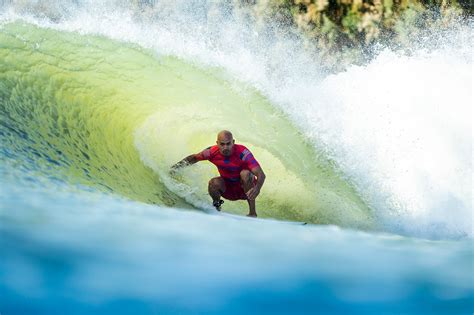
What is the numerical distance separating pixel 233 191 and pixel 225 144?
0.50 metres

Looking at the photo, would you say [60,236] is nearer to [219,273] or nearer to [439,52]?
[219,273]

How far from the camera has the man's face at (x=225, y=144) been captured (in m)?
5.22

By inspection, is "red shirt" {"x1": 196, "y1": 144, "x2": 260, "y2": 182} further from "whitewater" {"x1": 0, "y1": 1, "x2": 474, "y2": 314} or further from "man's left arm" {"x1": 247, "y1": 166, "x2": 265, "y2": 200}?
"whitewater" {"x1": 0, "y1": 1, "x2": 474, "y2": 314}

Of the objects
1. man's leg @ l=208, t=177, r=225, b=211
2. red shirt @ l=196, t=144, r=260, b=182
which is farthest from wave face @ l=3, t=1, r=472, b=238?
red shirt @ l=196, t=144, r=260, b=182

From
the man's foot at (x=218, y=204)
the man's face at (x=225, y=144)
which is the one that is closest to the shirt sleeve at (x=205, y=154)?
the man's face at (x=225, y=144)

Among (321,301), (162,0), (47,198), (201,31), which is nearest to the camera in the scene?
(321,301)

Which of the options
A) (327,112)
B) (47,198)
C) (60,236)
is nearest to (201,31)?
(327,112)

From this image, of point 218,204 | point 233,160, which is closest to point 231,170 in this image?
point 233,160

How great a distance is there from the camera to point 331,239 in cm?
357

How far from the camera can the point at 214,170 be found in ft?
20.7

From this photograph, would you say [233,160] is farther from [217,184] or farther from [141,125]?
[141,125]

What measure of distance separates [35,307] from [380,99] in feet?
19.5

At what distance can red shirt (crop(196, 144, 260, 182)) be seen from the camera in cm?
538

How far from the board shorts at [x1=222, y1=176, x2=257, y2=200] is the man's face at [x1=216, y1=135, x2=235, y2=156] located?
327 mm
